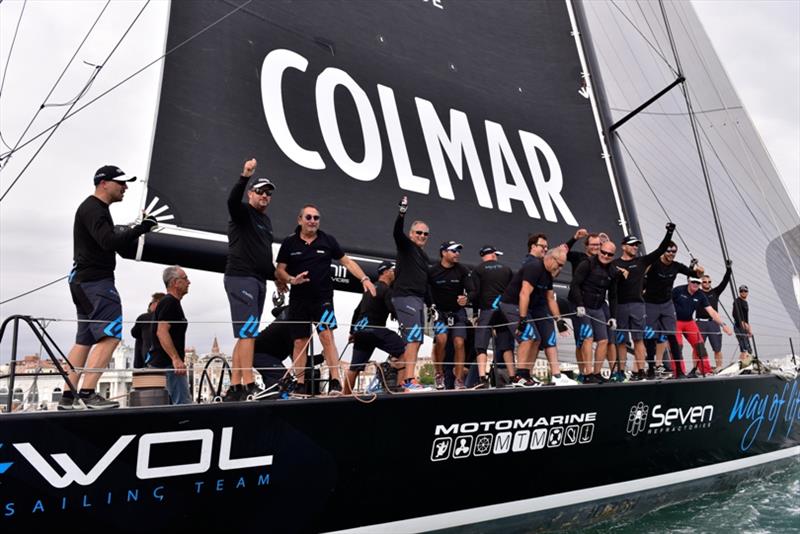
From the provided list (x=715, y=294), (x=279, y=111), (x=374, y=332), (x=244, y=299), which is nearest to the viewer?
(x=244, y=299)

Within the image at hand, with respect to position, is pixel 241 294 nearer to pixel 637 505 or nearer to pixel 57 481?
pixel 57 481

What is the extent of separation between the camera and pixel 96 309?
3537 mm

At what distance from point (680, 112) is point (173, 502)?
7.89 meters

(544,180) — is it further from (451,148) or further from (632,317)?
(632,317)

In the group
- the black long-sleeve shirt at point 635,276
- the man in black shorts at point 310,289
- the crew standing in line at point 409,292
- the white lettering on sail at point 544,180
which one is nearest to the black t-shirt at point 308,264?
the man in black shorts at point 310,289

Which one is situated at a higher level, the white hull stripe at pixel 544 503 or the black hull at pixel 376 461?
the black hull at pixel 376 461

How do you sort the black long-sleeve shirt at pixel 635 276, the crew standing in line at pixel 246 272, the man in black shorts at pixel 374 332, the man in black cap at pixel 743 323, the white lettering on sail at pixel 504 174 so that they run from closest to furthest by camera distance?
1. the crew standing in line at pixel 246 272
2. the man in black shorts at pixel 374 332
3. the black long-sleeve shirt at pixel 635 276
4. the white lettering on sail at pixel 504 174
5. the man in black cap at pixel 743 323

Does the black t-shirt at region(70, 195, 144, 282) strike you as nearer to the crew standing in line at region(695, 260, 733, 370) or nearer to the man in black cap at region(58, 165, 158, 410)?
the man in black cap at region(58, 165, 158, 410)

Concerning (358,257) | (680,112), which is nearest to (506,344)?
(358,257)

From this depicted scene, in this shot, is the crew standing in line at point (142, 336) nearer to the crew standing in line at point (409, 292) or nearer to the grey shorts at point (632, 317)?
the crew standing in line at point (409, 292)

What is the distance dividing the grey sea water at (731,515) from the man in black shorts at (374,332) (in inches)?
70.0

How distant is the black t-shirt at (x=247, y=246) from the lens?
4039 mm

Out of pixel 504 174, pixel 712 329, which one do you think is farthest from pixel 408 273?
pixel 712 329

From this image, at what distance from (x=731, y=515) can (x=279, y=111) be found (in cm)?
458
